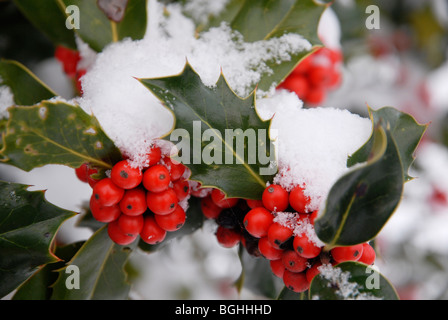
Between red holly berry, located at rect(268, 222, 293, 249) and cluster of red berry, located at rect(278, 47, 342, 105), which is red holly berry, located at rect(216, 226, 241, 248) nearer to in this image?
red holly berry, located at rect(268, 222, 293, 249)

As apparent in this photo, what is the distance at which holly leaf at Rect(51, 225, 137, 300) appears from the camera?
2.91 feet

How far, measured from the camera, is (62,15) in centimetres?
98

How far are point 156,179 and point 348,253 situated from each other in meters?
0.40

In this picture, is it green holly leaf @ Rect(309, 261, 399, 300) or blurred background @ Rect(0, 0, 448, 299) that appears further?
blurred background @ Rect(0, 0, 448, 299)

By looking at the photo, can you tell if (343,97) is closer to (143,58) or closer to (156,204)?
(143,58)

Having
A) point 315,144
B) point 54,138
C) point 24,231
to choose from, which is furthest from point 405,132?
point 24,231

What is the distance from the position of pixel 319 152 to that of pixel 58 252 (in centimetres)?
73

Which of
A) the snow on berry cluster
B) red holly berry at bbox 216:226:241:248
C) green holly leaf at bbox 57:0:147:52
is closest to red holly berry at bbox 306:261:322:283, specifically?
the snow on berry cluster

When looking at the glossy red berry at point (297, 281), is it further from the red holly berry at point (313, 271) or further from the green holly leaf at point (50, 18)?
the green holly leaf at point (50, 18)

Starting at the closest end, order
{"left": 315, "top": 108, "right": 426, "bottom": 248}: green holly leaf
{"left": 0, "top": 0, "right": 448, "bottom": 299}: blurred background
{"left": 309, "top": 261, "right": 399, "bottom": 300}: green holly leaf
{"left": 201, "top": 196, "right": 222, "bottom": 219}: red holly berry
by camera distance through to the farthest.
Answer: {"left": 315, "top": 108, "right": 426, "bottom": 248}: green holly leaf < {"left": 309, "top": 261, "right": 399, "bottom": 300}: green holly leaf < {"left": 201, "top": 196, "right": 222, "bottom": 219}: red holly berry < {"left": 0, "top": 0, "right": 448, "bottom": 299}: blurred background

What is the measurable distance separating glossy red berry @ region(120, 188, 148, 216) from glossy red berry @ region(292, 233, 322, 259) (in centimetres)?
33

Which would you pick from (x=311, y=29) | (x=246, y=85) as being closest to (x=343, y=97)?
(x=311, y=29)

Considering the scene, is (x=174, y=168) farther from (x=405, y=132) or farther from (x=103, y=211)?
(x=405, y=132)

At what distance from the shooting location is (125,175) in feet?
2.36
